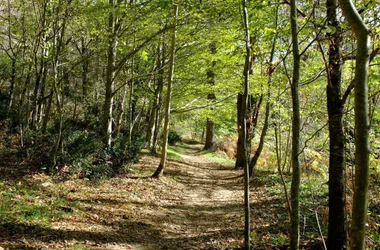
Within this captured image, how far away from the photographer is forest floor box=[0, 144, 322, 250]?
15.0 ft

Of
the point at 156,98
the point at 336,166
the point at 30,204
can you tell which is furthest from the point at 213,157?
the point at 336,166

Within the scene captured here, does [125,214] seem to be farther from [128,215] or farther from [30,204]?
[30,204]

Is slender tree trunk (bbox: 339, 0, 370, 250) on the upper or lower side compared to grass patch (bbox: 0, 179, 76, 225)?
upper

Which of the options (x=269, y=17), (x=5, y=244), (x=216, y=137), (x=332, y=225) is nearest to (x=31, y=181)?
(x=5, y=244)

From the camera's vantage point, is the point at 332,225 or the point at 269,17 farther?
the point at 269,17

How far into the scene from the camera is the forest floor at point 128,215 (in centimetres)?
457

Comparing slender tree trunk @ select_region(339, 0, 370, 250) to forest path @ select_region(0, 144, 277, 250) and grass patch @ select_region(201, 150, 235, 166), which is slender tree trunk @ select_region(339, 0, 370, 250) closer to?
forest path @ select_region(0, 144, 277, 250)

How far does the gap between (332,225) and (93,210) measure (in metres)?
4.86

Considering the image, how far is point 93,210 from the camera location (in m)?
6.03

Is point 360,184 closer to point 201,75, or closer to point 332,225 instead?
point 332,225

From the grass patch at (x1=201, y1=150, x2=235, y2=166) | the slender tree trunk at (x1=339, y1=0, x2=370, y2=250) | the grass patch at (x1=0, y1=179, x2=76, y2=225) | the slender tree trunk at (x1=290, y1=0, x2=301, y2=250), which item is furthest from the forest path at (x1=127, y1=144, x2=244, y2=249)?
the grass patch at (x1=201, y1=150, x2=235, y2=166)

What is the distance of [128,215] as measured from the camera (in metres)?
6.21

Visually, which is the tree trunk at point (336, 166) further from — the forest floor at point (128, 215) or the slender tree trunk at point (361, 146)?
the slender tree trunk at point (361, 146)

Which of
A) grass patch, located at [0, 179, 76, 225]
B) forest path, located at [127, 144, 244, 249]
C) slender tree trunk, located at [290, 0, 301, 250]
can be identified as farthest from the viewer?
forest path, located at [127, 144, 244, 249]
